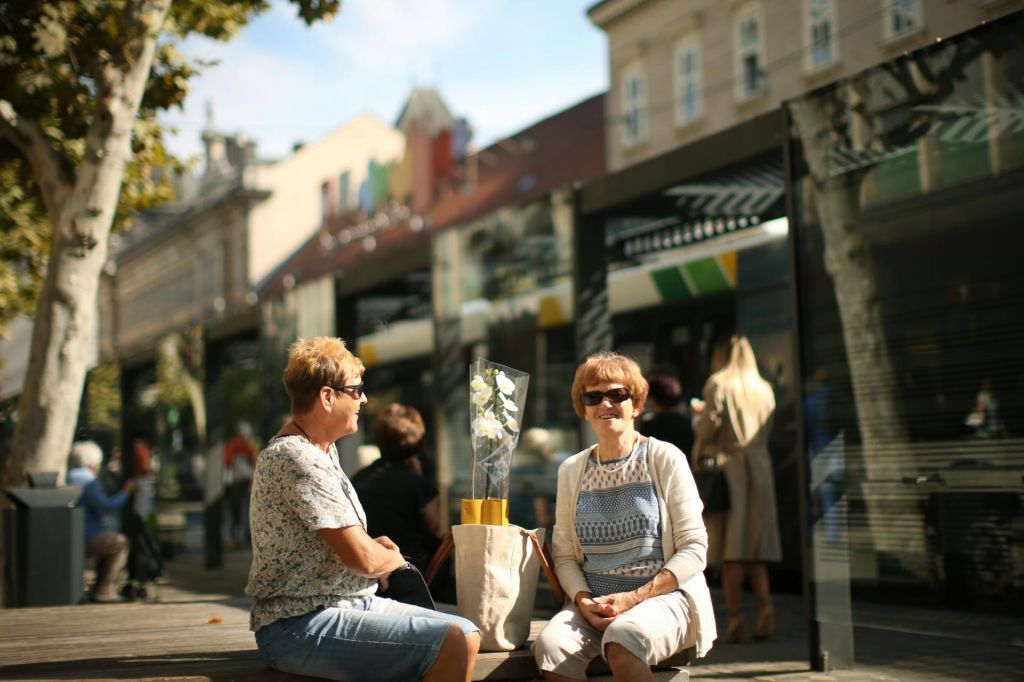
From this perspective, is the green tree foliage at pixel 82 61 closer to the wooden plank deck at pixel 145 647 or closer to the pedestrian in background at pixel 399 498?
the wooden plank deck at pixel 145 647

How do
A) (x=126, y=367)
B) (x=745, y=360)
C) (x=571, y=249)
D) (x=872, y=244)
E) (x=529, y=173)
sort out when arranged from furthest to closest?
(x=529, y=173) → (x=126, y=367) → (x=571, y=249) → (x=745, y=360) → (x=872, y=244)

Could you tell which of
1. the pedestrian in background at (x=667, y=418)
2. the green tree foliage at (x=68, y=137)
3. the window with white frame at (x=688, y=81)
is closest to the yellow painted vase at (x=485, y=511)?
the pedestrian in background at (x=667, y=418)

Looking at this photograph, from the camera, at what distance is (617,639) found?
4.54 metres

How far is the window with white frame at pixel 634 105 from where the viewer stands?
1179 inches

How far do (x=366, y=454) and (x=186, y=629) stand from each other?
6.53 metres

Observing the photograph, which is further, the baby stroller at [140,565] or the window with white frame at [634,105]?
the window with white frame at [634,105]

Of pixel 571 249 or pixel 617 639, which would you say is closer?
pixel 617 639

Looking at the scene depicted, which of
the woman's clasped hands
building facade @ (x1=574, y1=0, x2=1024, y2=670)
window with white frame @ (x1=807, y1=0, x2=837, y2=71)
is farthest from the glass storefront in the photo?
window with white frame @ (x1=807, y1=0, x2=837, y2=71)

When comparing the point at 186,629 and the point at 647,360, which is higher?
the point at 647,360

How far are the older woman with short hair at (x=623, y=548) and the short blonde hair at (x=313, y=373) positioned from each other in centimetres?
101

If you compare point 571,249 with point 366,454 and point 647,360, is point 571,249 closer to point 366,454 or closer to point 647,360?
point 647,360

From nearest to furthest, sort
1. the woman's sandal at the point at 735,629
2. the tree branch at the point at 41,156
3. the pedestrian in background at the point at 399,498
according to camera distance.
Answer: the pedestrian in background at the point at 399,498 → the woman's sandal at the point at 735,629 → the tree branch at the point at 41,156

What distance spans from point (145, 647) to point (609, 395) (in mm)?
2127

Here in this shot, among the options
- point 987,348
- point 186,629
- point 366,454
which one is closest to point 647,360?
point 366,454
